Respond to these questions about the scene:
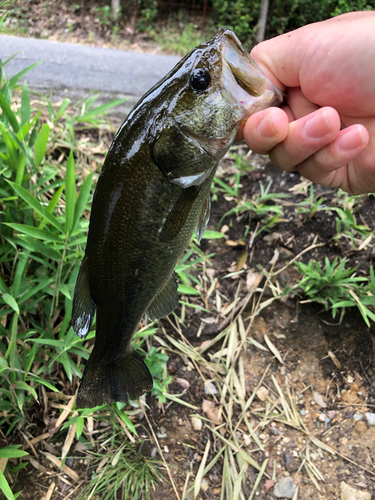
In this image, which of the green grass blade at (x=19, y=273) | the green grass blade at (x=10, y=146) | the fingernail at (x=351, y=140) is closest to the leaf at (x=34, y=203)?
the green grass blade at (x=19, y=273)

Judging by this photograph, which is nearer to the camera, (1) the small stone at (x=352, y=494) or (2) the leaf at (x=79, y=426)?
(2) the leaf at (x=79, y=426)

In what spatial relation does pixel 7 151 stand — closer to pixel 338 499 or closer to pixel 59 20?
pixel 338 499

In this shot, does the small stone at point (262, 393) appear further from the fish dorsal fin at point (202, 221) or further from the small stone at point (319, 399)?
the fish dorsal fin at point (202, 221)

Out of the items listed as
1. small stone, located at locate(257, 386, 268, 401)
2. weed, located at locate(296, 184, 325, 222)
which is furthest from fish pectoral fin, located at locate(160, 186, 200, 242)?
weed, located at locate(296, 184, 325, 222)

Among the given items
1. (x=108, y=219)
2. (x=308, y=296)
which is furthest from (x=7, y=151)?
(x=308, y=296)

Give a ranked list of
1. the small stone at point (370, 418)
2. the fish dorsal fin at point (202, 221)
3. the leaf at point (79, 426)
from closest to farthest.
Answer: the fish dorsal fin at point (202, 221) < the leaf at point (79, 426) < the small stone at point (370, 418)

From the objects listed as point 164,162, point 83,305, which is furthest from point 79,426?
point 164,162

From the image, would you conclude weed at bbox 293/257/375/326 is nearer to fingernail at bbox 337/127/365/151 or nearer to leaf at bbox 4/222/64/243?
fingernail at bbox 337/127/365/151

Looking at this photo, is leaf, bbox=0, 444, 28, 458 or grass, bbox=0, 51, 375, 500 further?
grass, bbox=0, 51, 375, 500
